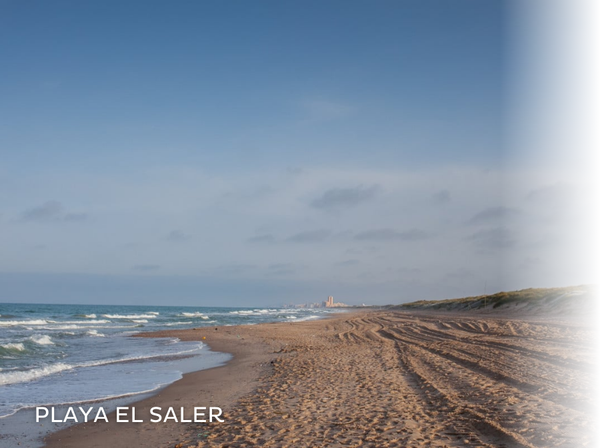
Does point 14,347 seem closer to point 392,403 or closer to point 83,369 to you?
point 83,369

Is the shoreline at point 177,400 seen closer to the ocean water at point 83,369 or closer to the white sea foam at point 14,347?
the ocean water at point 83,369

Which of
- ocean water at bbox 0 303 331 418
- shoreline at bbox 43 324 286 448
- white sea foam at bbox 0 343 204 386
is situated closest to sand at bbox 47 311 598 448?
shoreline at bbox 43 324 286 448

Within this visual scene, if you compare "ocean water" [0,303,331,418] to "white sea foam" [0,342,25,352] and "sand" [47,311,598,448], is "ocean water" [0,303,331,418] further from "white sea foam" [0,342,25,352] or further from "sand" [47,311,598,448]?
"sand" [47,311,598,448]

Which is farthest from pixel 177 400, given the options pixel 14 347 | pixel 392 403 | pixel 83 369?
pixel 14 347

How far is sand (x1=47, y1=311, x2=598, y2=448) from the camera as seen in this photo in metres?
6.97

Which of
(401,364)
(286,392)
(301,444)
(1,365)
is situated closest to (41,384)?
(1,365)

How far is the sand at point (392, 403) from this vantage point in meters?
6.97

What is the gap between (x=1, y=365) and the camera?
16266 millimetres

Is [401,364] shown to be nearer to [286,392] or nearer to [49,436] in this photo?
[286,392]

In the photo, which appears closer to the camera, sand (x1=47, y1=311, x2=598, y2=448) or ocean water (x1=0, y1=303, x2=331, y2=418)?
sand (x1=47, y1=311, x2=598, y2=448)

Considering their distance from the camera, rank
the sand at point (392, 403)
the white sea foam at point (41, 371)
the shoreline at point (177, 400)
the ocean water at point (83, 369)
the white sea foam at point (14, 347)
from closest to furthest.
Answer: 1. the sand at point (392, 403)
2. the shoreline at point (177, 400)
3. the ocean water at point (83, 369)
4. the white sea foam at point (41, 371)
5. the white sea foam at point (14, 347)

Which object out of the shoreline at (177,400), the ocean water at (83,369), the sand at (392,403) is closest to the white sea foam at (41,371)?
the ocean water at (83,369)

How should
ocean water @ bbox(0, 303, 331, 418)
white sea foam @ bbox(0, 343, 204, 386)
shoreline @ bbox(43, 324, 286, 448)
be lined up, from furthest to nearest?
white sea foam @ bbox(0, 343, 204, 386) → ocean water @ bbox(0, 303, 331, 418) → shoreline @ bbox(43, 324, 286, 448)

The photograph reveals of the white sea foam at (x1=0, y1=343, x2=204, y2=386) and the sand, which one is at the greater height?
the sand
